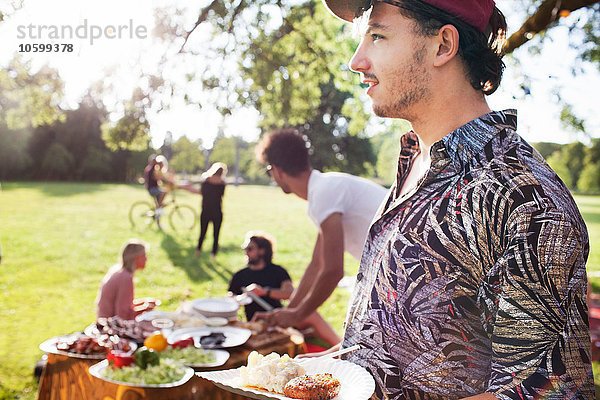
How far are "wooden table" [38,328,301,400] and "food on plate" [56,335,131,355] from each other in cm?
5

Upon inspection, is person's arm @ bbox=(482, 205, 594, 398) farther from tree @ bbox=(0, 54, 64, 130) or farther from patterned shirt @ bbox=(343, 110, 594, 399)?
tree @ bbox=(0, 54, 64, 130)

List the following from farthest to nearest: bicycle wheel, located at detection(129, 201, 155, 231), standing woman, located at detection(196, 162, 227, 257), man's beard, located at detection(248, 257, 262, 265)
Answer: bicycle wheel, located at detection(129, 201, 155, 231), standing woman, located at detection(196, 162, 227, 257), man's beard, located at detection(248, 257, 262, 265)

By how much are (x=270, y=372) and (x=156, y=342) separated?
1965 mm

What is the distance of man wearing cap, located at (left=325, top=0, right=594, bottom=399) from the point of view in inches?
44.1

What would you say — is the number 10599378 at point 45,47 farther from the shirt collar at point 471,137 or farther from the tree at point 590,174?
the tree at point 590,174

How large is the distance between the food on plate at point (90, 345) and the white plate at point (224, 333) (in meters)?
0.35

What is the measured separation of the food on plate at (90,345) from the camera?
332 centimetres

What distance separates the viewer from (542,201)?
115 cm

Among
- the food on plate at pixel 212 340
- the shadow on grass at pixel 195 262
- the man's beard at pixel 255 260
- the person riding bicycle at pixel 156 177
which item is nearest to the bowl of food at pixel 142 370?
the food on plate at pixel 212 340

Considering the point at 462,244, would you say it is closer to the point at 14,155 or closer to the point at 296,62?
the point at 296,62

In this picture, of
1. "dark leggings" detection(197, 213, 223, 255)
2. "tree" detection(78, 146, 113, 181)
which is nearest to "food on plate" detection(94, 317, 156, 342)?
"dark leggings" detection(197, 213, 223, 255)

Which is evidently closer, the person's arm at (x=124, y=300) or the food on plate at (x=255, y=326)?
the food on plate at (x=255, y=326)

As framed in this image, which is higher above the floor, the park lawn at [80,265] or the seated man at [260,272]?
the seated man at [260,272]

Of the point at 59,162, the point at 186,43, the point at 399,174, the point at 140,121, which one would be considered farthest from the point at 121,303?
the point at 59,162
